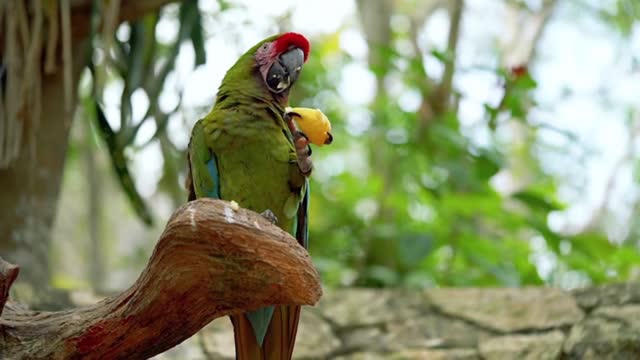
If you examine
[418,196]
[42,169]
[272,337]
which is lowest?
[418,196]

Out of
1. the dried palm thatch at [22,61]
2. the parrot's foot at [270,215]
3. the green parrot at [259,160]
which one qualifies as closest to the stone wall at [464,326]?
the dried palm thatch at [22,61]

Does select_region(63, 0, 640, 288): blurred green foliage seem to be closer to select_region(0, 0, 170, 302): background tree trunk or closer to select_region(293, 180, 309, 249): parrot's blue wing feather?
select_region(0, 0, 170, 302): background tree trunk

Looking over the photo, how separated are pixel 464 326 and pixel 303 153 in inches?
44.6

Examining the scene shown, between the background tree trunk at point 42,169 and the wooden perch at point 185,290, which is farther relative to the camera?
the background tree trunk at point 42,169

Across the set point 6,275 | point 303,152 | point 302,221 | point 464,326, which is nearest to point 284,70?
point 303,152

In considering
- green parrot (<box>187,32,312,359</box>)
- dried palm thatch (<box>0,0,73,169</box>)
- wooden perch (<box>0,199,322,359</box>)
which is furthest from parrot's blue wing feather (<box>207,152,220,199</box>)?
dried palm thatch (<box>0,0,73,169</box>)

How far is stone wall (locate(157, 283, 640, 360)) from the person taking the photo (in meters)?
2.25

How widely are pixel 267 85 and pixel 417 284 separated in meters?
1.62

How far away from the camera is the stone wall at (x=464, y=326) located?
2.25 metres

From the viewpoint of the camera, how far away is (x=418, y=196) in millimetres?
3520

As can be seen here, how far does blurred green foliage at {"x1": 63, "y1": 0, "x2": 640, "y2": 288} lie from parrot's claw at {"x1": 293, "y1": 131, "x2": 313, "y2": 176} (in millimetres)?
1031

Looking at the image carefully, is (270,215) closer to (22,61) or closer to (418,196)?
(22,61)

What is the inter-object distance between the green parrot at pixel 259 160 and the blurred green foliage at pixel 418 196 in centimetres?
94

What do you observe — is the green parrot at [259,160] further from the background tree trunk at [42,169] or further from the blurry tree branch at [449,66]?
the blurry tree branch at [449,66]
